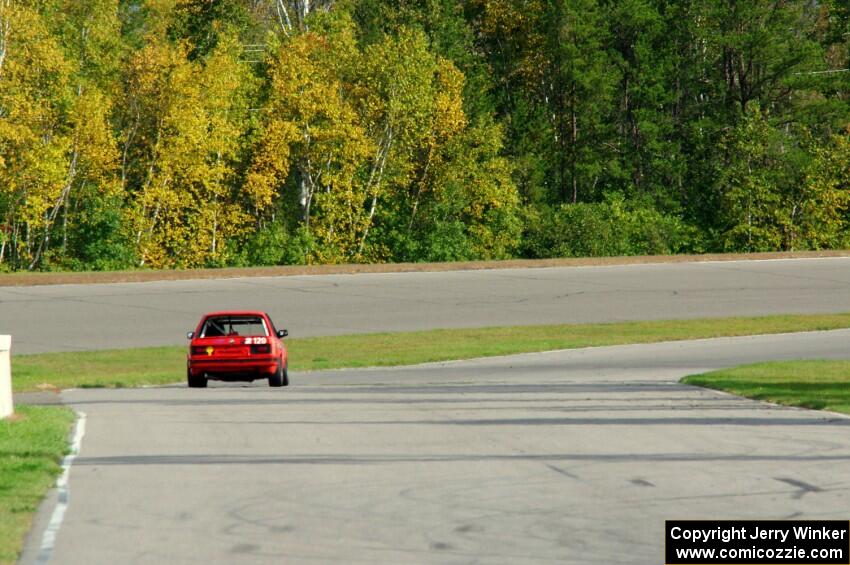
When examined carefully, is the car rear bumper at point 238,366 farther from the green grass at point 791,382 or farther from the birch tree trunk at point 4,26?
the birch tree trunk at point 4,26

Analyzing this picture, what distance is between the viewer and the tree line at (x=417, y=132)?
56188 millimetres

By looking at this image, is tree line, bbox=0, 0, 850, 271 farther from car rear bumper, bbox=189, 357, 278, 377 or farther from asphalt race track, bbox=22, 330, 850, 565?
asphalt race track, bbox=22, 330, 850, 565

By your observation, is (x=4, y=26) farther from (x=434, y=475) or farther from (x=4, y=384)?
(x=434, y=475)

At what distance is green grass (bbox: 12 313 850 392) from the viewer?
29500 millimetres

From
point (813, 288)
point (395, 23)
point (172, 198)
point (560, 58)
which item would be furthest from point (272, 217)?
point (813, 288)

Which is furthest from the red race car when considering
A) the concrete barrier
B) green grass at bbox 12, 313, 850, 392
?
the concrete barrier

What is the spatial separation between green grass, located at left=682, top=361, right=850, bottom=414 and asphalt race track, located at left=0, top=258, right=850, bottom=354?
1459 centimetres

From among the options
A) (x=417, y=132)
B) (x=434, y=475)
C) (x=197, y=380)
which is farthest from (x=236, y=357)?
(x=417, y=132)

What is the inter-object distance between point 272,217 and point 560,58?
1651cm

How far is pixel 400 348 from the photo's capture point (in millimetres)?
34750

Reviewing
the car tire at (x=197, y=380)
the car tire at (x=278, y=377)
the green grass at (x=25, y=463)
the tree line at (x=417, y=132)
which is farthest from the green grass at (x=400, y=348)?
the tree line at (x=417, y=132)

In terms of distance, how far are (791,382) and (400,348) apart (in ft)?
44.4

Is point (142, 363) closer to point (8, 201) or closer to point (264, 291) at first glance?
point (264, 291)

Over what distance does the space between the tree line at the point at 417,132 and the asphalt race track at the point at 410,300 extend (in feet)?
31.9
